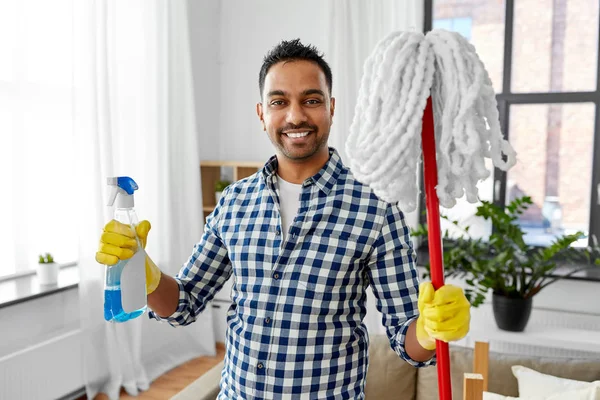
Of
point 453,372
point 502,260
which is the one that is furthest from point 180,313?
point 502,260

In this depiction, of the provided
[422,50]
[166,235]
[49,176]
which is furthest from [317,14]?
[422,50]

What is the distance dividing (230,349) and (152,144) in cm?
216

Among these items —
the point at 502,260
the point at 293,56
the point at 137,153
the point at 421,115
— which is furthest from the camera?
the point at 137,153

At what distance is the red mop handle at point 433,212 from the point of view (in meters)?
0.69

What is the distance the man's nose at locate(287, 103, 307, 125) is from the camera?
3.86 feet

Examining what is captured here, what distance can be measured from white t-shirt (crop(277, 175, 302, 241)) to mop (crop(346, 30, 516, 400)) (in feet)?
1.64

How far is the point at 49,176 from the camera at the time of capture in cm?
278

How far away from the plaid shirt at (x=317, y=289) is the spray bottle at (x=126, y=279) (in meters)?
0.20

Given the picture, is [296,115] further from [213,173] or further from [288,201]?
[213,173]

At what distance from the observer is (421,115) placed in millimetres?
688

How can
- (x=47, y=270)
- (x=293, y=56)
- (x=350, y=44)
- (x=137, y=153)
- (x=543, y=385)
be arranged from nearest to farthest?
(x=293, y=56)
(x=543, y=385)
(x=47, y=270)
(x=137, y=153)
(x=350, y=44)

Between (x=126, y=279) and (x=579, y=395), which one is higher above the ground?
(x=126, y=279)

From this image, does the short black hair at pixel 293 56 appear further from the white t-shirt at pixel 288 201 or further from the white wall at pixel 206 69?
the white wall at pixel 206 69

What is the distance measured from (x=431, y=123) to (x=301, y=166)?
554mm
